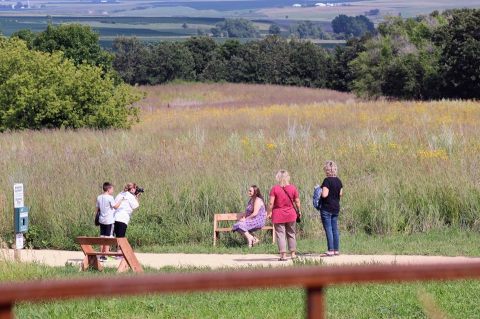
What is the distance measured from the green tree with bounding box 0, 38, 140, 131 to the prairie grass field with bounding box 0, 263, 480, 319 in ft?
81.8

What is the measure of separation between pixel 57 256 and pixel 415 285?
7.54m

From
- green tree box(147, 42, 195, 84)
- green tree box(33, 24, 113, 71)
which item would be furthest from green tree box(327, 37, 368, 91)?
green tree box(33, 24, 113, 71)

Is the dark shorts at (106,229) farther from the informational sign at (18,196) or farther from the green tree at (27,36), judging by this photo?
the green tree at (27,36)

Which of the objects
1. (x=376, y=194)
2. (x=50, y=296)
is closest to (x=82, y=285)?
(x=50, y=296)

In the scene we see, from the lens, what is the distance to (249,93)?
222ft

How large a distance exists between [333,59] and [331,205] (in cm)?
6650

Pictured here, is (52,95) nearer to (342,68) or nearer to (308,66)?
(342,68)

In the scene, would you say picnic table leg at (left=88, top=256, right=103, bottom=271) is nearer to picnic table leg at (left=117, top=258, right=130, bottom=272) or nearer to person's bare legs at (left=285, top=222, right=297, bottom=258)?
picnic table leg at (left=117, top=258, right=130, bottom=272)

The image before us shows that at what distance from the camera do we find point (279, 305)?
10.4 m

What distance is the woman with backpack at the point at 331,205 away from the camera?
1533 cm

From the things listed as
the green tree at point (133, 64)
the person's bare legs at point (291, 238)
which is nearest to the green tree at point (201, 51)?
the green tree at point (133, 64)

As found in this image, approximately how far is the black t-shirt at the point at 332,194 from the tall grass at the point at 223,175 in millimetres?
3071

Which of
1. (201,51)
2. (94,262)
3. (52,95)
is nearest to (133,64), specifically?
(201,51)

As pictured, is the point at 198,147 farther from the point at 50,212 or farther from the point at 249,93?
the point at 249,93
